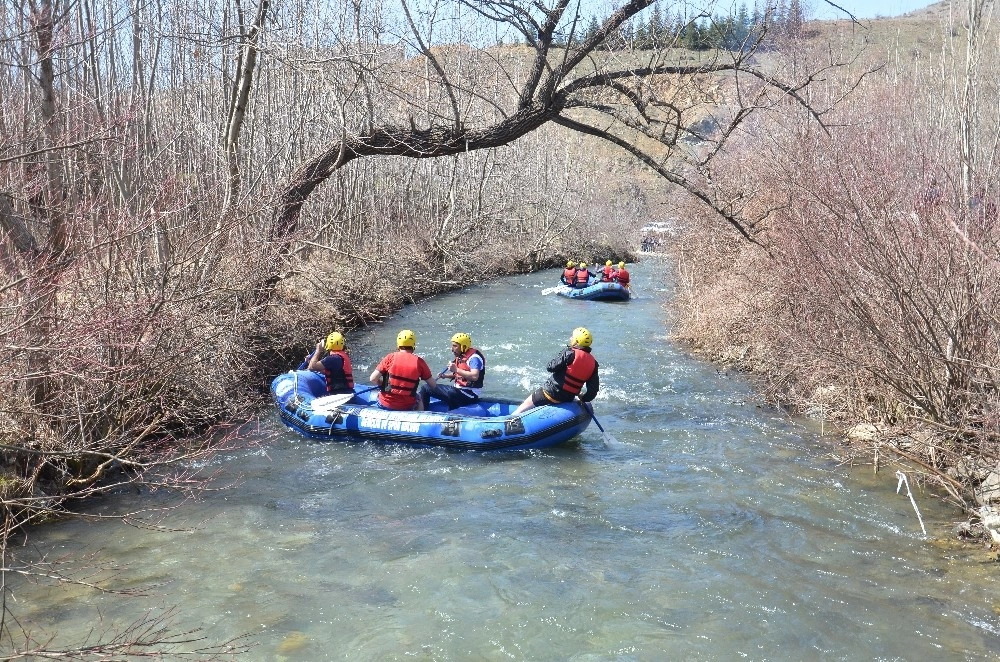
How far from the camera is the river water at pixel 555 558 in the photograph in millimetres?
5465

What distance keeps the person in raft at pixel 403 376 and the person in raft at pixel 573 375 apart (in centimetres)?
148

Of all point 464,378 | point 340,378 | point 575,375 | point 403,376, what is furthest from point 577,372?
point 340,378

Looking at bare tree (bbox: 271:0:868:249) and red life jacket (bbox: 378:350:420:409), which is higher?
bare tree (bbox: 271:0:868:249)

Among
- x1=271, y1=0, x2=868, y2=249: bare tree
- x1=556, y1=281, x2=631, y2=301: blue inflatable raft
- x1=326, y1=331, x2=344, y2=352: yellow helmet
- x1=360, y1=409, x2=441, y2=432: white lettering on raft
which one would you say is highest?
x1=271, y1=0, x2=868, y2=249: bare tree

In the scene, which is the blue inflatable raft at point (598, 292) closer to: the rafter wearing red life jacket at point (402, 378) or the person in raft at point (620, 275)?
the person in raft at point (620, 275)

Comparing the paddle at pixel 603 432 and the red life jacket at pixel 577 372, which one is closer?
the red life jacket at pixel 577 372

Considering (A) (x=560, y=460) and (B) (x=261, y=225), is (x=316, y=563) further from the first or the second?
(B) (x=261, y=225)

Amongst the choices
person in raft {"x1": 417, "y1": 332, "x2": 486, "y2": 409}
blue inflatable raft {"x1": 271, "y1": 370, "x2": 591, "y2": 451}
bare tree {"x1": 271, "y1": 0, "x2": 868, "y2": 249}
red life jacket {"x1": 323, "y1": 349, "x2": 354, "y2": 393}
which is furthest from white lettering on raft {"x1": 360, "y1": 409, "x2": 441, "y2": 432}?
bare tree {"x1": 271, "y1": 0, "x2": 868, "y2": 249}

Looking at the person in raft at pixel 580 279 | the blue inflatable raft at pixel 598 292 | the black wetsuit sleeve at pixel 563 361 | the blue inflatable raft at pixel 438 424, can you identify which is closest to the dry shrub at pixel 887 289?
the black wetsuit sleeve at pixel 563 361

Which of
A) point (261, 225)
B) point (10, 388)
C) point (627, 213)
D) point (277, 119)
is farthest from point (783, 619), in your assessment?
point (627, 213)

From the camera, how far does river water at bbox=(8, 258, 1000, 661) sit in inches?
215

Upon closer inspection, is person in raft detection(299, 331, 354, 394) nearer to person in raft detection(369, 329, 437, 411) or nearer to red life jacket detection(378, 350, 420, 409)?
person in raft detection(369, 329, 437, 411)

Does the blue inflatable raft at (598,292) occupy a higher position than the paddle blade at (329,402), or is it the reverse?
the paddle blade at (329,402)

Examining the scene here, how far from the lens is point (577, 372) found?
31.3ft
